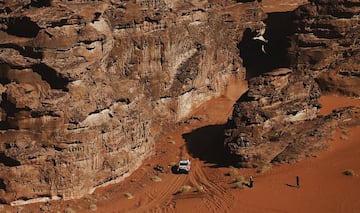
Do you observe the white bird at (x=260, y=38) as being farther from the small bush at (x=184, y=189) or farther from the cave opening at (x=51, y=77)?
the cave opening at (x=51, y=77)

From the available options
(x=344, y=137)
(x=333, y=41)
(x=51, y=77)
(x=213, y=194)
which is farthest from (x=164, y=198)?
(x=333, y=41)

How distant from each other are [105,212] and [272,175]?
372 inches

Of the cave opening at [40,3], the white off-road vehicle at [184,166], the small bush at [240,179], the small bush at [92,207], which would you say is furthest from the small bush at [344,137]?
the cave opening at [40,3]

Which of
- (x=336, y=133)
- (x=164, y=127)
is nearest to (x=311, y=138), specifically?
(x=336, y=133)

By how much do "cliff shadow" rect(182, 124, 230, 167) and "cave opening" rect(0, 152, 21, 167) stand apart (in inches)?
442

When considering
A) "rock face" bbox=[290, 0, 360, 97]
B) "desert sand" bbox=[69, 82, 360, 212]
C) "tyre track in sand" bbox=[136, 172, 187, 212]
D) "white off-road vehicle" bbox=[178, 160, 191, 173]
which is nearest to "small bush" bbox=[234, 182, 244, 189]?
"desert sand" bbox=[69, 82, 360, 212]

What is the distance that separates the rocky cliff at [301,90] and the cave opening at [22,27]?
12561mm

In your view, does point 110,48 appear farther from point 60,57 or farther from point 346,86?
point 346,86

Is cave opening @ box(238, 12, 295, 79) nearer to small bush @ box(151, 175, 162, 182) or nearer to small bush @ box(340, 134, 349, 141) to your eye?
small bush @ box(340, 134, 349, 141)

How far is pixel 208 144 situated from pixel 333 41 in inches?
577

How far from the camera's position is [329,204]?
93.1 feet

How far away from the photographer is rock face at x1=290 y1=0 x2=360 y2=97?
143 feet

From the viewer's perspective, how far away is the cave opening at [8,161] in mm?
28172

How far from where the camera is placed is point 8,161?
28.3 metres
